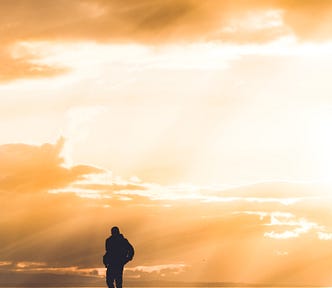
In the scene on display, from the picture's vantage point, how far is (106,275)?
23703mm

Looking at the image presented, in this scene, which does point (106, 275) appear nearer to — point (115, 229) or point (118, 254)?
point (118, 254)

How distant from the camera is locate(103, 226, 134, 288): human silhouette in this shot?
74.4ft

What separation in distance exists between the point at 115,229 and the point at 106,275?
9.75 feet

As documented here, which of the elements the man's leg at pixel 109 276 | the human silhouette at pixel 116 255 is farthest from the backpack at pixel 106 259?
the man's leg at pixel 109 276

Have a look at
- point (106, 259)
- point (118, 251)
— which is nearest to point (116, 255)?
point (118, 251)

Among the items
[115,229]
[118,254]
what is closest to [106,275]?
[118,254]

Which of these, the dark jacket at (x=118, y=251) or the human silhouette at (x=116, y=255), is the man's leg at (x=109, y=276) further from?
the dark jacket at (x=118, y=251)

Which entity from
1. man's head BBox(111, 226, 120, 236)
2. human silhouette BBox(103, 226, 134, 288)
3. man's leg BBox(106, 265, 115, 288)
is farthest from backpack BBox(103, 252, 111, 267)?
man's head BBox(111, 226, 120, 236)

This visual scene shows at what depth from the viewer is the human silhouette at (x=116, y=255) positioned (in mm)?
22688

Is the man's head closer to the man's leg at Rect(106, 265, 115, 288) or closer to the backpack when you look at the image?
the backpack

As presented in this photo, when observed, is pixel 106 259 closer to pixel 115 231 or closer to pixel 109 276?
pixel 109 276

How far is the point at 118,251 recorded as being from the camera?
22812 millimetres

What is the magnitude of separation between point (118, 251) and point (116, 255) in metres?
0.23

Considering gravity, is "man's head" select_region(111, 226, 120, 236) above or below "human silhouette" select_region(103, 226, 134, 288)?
above
